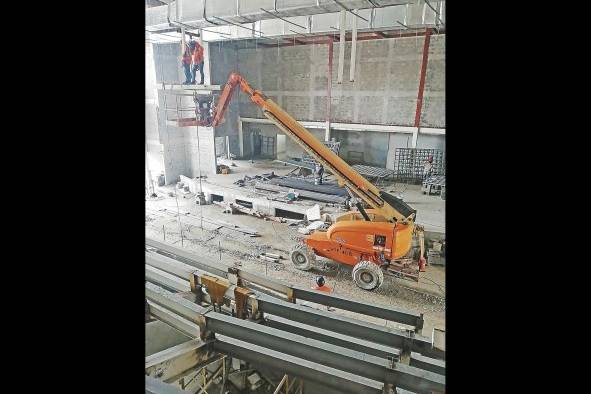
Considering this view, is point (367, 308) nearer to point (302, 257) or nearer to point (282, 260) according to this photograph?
point (302, 257)

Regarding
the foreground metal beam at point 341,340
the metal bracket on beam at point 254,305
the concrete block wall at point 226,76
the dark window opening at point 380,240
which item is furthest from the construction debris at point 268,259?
the concrete block wall at point 226,76

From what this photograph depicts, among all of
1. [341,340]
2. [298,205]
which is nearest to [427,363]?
[341,340]

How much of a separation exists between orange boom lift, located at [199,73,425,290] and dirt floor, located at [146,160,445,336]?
10.2 inches

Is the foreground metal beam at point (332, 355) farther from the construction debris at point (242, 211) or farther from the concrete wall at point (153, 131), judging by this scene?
the concrete wall at point (153, 131)

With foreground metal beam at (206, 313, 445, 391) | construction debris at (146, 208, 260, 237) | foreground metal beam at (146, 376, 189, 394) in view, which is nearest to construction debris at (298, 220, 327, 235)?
construction debris at (146, 208, 260, 237)

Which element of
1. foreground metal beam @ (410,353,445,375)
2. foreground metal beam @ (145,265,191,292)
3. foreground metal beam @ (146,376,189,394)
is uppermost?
foreground metal beam @ (146,376,189,394)

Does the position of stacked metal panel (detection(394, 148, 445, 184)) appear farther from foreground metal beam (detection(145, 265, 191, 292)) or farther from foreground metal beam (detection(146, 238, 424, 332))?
foreground metal beam (detection(145, 265, 191, 292))

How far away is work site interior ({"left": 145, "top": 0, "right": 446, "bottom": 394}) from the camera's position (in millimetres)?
3855

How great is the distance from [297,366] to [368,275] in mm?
3396
